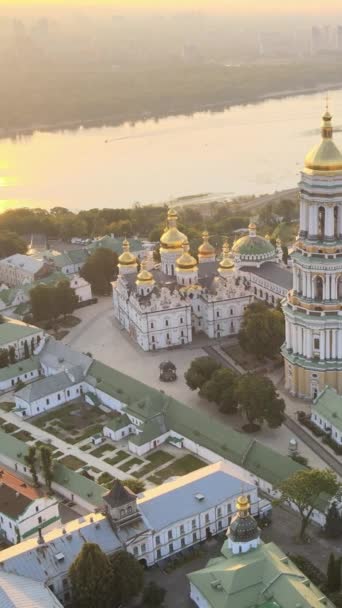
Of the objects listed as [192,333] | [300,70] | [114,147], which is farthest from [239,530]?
[300,70]

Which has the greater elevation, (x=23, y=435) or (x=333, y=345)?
(x=333, y=345)

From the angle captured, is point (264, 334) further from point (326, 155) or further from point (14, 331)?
point (14, 331)

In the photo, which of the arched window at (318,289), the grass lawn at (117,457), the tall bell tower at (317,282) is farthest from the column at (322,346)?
the grass lawn at (117,457)

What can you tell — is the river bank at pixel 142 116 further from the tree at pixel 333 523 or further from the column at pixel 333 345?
the tree at pixel 333 523

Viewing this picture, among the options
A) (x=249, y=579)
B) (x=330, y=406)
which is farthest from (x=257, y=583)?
(x=330, y=406)

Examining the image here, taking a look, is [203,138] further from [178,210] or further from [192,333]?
[192,333]

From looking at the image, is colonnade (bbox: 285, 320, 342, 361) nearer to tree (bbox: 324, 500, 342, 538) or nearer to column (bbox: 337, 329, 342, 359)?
column (bbox: 337, 329, 342, 359)

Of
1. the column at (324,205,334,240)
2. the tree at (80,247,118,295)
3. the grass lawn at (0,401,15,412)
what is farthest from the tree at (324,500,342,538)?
the tree at (80,247,118,295)

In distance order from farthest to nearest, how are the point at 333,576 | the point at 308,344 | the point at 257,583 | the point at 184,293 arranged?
the point at 184,293
the point at 308,344
the point at 333,576
the point at 257,583
